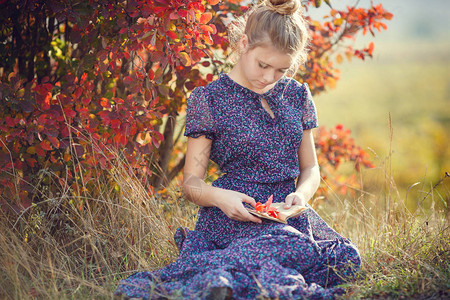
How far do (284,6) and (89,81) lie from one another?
127 cm

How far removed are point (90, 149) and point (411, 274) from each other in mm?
1715

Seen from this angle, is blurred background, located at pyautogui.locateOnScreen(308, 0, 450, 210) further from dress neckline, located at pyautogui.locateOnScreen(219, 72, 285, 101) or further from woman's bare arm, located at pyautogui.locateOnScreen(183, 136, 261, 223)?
woman's bare arm, located at pyautogui.locateOnScreen(183, 136, 261, 223)

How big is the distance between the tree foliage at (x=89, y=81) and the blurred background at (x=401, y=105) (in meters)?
1.12

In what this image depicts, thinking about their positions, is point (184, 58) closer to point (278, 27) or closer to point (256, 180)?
point (278, 27)

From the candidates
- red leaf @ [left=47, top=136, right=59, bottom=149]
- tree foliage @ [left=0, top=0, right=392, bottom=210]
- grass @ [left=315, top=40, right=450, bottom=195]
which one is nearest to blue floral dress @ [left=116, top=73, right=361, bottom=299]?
tree foliage @ [left=0, top=0, right=392, bottom=210]

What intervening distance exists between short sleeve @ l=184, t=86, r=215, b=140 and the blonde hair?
0.34 metres

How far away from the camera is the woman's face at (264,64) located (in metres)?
2.19

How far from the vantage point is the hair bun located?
2.23 meters

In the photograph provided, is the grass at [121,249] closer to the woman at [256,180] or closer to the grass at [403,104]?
the woman at [256,180]

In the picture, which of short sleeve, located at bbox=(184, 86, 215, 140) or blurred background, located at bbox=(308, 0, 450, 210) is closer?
short sleeve, located at bbox=(184, 86, 215, 140)

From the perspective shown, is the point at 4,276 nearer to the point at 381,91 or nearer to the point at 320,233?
the point at 320,233

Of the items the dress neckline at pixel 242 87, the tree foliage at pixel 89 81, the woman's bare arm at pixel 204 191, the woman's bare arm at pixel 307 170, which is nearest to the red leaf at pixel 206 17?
the tree foliage at pixel 89 81

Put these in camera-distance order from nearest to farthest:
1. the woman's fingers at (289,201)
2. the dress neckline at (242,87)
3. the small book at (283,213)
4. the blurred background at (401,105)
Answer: the small book at (283,213) < the woman's fingers at (289,201) < the dress neckline at (242,87) < the blurred background at (401,105)

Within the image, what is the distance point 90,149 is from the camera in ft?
8.75
